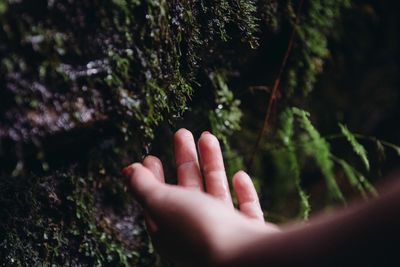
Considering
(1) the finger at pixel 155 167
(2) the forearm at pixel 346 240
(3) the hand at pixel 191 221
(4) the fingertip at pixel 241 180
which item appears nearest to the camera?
(2) the forearm at pixel 346 240

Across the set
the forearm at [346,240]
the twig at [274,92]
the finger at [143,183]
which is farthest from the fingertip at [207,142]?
the twig at [274,92]

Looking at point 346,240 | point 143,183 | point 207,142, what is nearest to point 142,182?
point 143,183

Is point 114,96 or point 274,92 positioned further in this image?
point 274,92

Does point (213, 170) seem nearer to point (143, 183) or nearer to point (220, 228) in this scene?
point (143, 183)

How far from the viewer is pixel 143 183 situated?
177 centimetres

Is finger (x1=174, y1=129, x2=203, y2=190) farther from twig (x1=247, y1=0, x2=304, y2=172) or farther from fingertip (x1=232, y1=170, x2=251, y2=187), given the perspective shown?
twig (x1=247, y1=0, x2=304, y2=172)

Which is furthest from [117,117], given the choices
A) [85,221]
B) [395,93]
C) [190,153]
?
[395,93]

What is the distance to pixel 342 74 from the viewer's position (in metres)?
4.30

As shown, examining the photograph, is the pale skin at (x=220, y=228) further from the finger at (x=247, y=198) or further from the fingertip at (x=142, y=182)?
the finger at (x=247, y=198)

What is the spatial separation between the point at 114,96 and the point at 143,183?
0.46 m

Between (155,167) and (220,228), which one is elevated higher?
(155,167)

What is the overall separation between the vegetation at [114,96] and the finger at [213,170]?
0.30 metres

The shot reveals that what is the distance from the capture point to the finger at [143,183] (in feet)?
5.60

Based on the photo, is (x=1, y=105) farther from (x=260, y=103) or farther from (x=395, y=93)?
(x=395, y=93)
